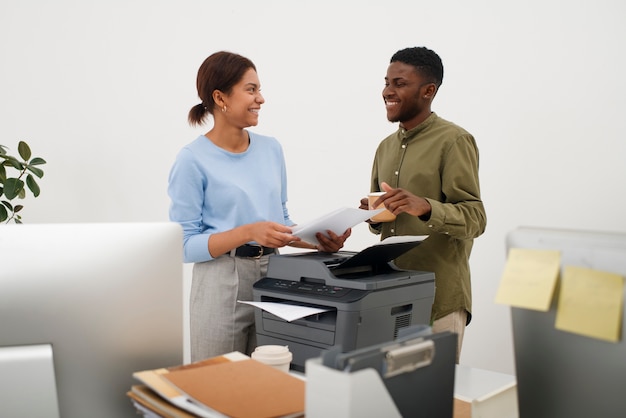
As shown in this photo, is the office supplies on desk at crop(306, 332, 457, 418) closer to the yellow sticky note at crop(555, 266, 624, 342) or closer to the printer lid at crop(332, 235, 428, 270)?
the yellow sticky note at crop(555, 266, 624, 342)

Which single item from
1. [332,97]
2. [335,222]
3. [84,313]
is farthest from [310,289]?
[332,97]

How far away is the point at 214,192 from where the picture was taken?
5.90 ft

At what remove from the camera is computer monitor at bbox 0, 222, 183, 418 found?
0.88m

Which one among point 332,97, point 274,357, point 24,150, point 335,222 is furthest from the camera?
point 332,97

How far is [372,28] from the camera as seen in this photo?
3.18 metres

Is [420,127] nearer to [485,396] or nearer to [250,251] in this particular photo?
[250,251]

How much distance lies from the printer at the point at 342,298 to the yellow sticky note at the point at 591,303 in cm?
71

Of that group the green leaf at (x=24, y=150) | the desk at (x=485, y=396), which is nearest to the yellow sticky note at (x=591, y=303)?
the desk at (x=485, y=396)

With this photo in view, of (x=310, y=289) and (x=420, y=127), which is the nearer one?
(x=310, y=289)

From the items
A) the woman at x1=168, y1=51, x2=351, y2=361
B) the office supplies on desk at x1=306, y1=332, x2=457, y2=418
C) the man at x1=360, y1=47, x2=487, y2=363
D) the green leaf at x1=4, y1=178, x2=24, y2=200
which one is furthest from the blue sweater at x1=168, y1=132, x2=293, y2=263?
the green leaf at x1=4, y1=178, x2=24, y2=200

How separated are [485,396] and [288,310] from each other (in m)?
0.50

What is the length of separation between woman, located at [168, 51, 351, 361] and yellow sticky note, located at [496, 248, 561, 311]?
3.11ft

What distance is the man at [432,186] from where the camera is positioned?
5.62 ft

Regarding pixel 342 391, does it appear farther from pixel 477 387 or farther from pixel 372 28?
pixel 372 28
